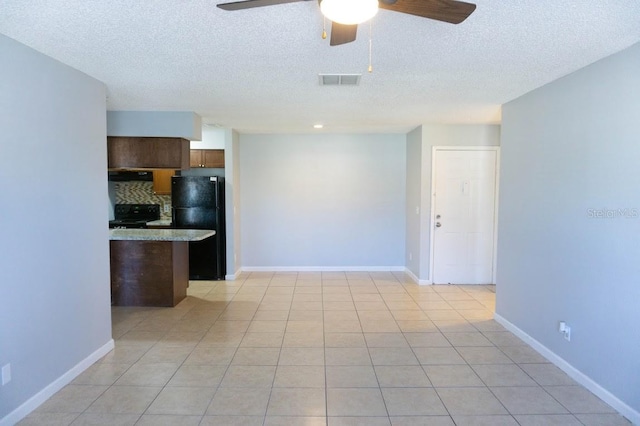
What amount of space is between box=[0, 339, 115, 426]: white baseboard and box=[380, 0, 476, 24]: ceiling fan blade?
9.86ft

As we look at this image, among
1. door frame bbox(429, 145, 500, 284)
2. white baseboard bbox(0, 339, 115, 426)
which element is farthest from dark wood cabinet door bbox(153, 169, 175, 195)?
door frame bbox(429, 145, 500, 284)

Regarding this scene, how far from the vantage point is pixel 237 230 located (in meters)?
5.89

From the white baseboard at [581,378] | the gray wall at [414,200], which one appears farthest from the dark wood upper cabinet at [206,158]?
the white baseboard at [581,378]

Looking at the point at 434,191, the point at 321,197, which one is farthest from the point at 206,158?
the point at 434,191

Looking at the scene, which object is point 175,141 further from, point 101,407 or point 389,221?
point 389,221

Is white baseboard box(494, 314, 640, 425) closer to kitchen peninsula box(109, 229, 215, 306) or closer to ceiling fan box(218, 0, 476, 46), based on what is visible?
ceiling fan box(218, 0, 476, 46)

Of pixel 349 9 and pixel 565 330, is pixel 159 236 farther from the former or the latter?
pixel 565 330

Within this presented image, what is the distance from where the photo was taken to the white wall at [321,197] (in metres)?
6.10

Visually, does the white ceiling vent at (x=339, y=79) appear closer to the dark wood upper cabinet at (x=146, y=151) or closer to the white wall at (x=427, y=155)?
the dark wood upper cabinet at (x=146, y=151)

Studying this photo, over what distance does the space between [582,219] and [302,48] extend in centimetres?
234

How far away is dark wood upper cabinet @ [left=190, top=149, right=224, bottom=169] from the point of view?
606 cm

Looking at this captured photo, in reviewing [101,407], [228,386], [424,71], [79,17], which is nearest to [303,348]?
[228,386]

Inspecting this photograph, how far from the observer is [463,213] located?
5336 millimetres

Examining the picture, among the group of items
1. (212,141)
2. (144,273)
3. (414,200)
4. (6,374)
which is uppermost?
(212,141)
